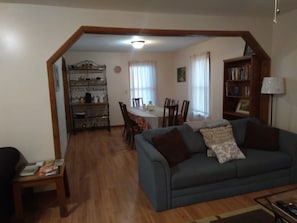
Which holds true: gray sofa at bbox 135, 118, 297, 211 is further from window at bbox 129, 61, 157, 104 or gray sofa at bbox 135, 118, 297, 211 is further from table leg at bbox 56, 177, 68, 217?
window at bbox 129, 61, 157, 104

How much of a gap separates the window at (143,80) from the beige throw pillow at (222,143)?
4443 millimetres

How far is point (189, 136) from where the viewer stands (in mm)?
3064

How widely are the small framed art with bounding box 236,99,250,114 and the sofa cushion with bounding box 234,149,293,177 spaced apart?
4.75 feet

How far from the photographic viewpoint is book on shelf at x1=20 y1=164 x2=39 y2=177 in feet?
7.86

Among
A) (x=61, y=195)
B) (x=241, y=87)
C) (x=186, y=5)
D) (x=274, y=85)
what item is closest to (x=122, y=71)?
(x=241, y=87)

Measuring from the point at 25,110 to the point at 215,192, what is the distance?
8.04 feet

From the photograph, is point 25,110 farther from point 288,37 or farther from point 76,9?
point 288,37

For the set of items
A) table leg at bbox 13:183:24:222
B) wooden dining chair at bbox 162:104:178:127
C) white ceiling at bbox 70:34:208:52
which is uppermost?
white ceiling at bbox 70:34:208:52

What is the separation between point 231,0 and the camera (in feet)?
8.70

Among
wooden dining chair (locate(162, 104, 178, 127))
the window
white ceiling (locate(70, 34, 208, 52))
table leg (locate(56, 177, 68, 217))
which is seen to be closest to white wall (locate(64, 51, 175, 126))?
the window

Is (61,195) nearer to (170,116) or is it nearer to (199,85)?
(170,116)

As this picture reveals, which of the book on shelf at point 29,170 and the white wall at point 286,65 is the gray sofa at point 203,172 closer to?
the white wall at point 286,65

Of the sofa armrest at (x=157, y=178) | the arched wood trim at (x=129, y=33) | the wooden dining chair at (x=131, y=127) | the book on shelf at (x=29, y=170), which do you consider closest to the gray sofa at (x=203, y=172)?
the sofa armrest at (x=157, y=178)

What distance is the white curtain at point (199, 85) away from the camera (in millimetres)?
5688
